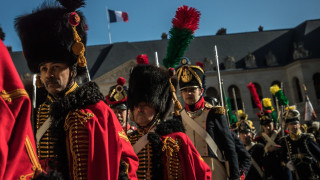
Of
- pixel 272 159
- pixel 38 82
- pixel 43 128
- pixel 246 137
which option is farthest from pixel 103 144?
pixel 272 159

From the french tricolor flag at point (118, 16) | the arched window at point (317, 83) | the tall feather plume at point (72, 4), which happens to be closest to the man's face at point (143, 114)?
the tall feather plume at point (72, 4)

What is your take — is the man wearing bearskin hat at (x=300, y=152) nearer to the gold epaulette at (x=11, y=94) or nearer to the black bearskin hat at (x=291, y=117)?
the black bearskin hat at (x=291, y=117)

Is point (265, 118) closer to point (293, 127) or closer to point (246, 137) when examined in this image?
point (293, 127)

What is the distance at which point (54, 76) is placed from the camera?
267cm

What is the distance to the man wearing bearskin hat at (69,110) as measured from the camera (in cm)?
230

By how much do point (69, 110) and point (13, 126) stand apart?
775 mm

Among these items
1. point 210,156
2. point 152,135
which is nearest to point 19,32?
point 152,135

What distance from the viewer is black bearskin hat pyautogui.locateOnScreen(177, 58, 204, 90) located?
4.97 m

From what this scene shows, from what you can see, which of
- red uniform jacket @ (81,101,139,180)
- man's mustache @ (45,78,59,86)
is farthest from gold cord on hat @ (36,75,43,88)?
red uniform jacket @ (81,101,139,180)

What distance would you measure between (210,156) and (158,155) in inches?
59.2

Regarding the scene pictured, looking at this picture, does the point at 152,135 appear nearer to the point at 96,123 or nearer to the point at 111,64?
the point at 96,123

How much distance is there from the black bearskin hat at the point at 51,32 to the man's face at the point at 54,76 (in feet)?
0.13

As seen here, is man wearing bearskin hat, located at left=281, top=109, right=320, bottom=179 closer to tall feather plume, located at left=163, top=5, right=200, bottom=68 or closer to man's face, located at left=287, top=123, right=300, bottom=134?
man's face, located at left=287, top=123, right=300, bottom=134

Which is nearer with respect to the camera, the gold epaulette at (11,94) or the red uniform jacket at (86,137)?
the gold epaulette at (11,94)
